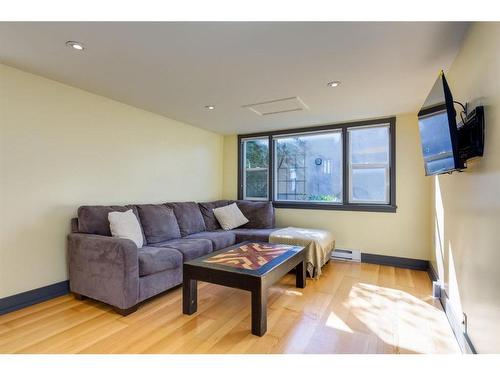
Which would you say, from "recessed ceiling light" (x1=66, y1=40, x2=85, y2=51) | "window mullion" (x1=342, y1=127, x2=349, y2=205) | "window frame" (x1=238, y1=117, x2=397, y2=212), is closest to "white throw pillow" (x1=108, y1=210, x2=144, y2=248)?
"recessed ceiling light" (x1=66, y1=40, x2=85, y2=51)

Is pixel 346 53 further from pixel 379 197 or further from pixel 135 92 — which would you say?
pixel 379 197

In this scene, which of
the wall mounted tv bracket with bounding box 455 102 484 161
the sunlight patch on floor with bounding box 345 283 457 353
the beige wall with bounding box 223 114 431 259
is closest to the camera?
the wall mounted tv bracket with bounding box 455 102 484 161

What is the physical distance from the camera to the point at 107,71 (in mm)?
2355

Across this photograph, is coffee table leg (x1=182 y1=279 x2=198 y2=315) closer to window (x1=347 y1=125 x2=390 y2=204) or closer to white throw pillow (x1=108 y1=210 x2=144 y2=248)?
white throw pillow (x1=108 y1=210 x2=144 y2=248)

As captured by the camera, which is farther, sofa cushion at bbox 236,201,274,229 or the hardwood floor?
sofa cushion at bbox 236,201,274,229

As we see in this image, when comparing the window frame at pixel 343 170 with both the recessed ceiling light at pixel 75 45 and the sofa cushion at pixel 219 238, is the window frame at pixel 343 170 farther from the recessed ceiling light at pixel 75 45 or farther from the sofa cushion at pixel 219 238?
the recessed ceiling light at pixel 75 45

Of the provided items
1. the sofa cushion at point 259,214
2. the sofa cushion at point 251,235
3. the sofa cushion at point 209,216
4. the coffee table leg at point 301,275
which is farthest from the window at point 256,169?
the coffee table leg at point 301,275

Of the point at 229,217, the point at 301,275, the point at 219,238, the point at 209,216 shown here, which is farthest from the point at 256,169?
the point at 301,275

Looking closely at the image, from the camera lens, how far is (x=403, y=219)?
367 cm

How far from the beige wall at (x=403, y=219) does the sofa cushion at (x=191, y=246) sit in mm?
2127

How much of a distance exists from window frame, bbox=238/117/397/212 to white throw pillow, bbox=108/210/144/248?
7.96ft

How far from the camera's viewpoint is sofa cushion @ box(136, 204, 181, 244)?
3062mm
